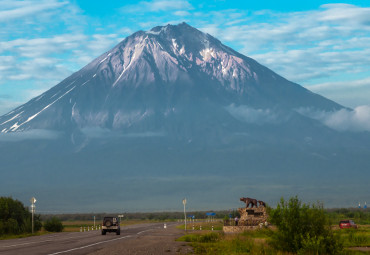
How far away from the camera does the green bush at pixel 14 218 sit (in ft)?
208

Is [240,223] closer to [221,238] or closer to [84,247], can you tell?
[221,238]

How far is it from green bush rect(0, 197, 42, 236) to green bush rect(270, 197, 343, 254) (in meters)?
34.8

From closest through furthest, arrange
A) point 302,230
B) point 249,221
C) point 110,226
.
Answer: point 302,230, point 110,226, point 249,221

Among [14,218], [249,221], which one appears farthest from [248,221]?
[14,218]

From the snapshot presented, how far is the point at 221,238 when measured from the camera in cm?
4950

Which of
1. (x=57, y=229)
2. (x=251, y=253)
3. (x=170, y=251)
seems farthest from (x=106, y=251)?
(x=57, y=229)

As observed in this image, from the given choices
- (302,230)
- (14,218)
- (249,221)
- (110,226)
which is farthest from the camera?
(249,221)

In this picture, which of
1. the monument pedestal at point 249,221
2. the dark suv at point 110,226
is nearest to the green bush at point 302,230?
the dark suv at point 110,226

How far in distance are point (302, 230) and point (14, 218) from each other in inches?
A: 1631

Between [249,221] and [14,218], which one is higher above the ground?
[14,218]

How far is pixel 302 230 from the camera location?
115 ft

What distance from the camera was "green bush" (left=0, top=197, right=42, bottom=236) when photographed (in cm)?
6347

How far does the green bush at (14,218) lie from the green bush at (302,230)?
114 feet

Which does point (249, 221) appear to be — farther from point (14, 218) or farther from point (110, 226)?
point (14, 218)
